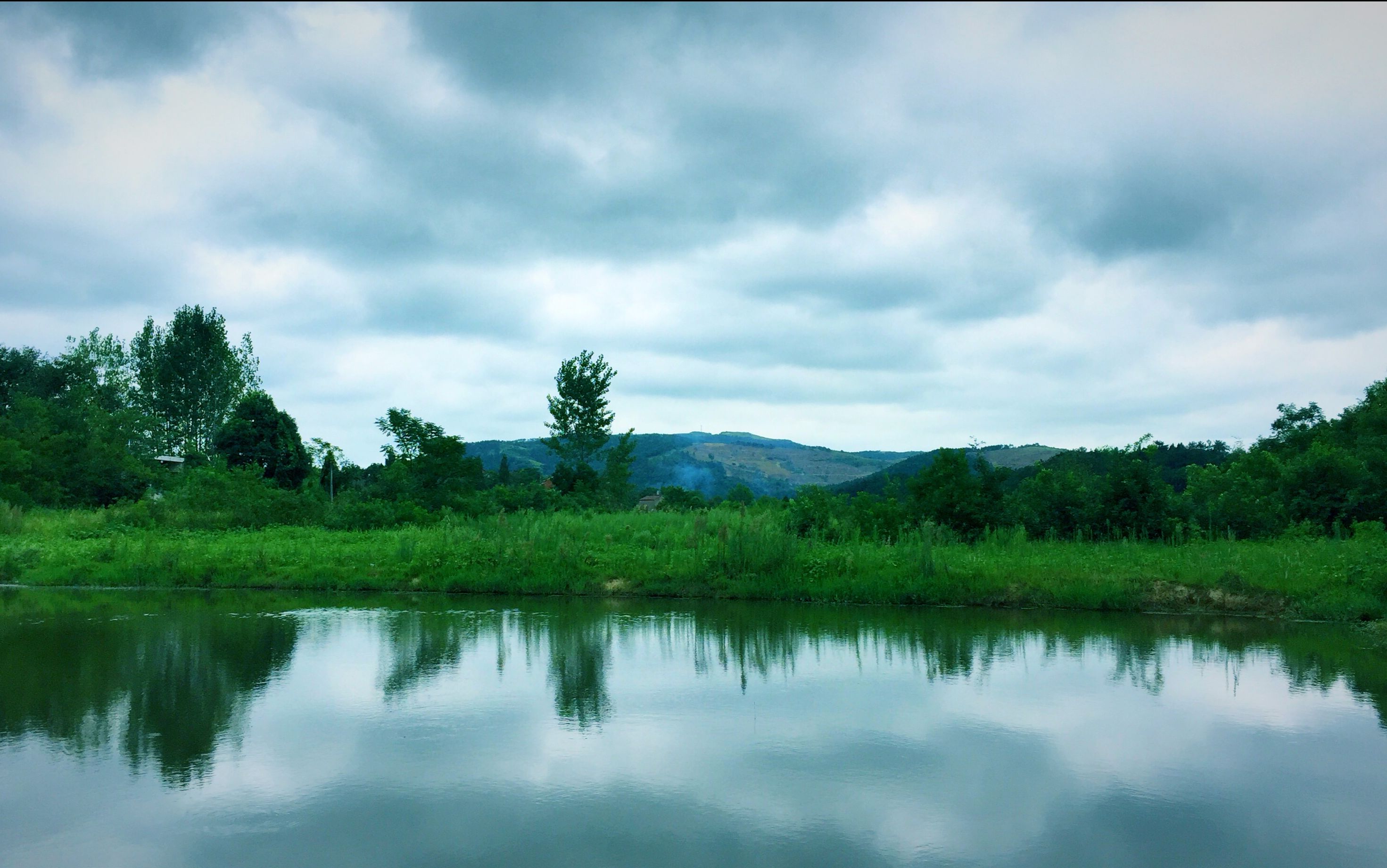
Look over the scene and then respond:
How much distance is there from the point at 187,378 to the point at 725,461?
123 feet

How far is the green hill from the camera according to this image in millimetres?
63156

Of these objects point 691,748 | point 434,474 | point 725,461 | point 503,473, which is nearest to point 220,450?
point 503,473

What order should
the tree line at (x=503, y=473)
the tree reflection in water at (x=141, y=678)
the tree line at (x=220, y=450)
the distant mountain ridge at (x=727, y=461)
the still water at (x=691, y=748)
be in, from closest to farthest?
the still water at (x=691, y=748), the tree reflection in water at (x=141, y=678), the tree line at (x=503, y=473), the tree line at (x=220, y=450), the distant mountain ridge at (x=727, y=461)

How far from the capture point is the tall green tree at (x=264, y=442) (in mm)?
45094

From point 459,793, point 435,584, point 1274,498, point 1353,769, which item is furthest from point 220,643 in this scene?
point 1274,498

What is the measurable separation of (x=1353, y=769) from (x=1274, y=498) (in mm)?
14838

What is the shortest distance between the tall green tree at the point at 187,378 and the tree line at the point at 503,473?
0.30 feet

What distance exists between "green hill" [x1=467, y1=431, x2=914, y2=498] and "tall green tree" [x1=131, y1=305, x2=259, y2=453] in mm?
16492

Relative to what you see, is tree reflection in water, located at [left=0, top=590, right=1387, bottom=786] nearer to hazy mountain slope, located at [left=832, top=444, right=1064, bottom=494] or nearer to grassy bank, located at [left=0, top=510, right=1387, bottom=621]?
grassy bank, located at [left=0, top=510, right=1387, bottom=621]

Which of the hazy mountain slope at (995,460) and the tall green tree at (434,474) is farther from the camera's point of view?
the hazy mountain slope at (995,460)

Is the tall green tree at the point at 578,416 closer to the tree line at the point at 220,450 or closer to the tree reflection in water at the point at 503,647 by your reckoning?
the tree line at the point at 220,450

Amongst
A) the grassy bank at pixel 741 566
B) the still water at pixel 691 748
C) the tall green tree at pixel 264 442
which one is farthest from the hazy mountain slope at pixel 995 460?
the still water at pixel 691 748

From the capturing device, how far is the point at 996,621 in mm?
12695

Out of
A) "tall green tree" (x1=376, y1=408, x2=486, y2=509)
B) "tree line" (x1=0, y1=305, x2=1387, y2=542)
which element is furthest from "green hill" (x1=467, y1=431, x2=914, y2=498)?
"tall green tree" (x1=376, y1=408, x2=486, y2=509)
